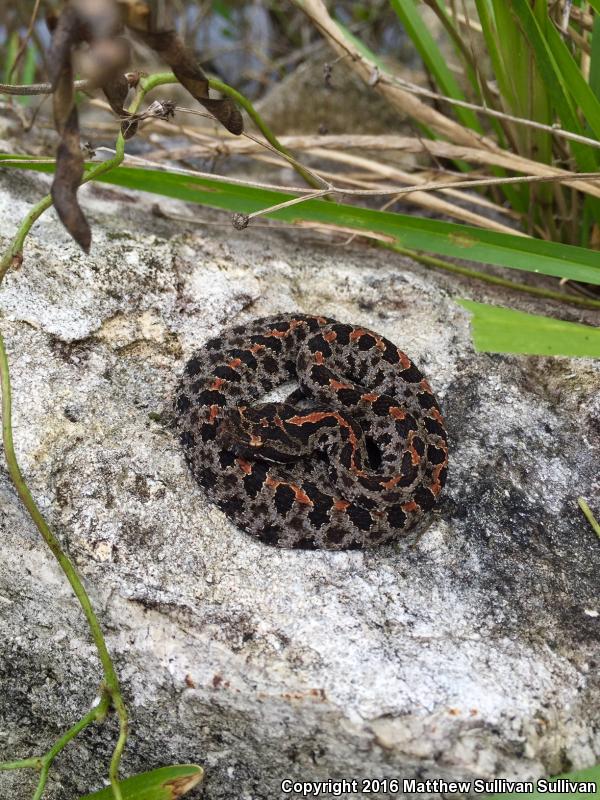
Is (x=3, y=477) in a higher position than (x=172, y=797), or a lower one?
higher

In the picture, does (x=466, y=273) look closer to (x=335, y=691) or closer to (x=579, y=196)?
(x=579, y=196)

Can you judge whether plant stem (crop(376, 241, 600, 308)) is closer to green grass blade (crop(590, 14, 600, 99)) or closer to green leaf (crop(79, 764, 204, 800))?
green grass blade (crop(590, 14, 600, 99))

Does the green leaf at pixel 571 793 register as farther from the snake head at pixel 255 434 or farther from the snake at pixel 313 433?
the snake head at pixel 255 434

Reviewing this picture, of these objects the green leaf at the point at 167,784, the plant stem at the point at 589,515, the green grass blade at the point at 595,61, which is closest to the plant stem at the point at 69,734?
the green leaf at the point at 167,784

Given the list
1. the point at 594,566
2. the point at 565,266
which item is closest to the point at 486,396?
the point at 565,266

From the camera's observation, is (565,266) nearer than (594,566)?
No

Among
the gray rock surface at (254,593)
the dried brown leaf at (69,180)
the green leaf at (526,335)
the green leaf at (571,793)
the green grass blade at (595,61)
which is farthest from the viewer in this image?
the green grass blade at (595,61)
